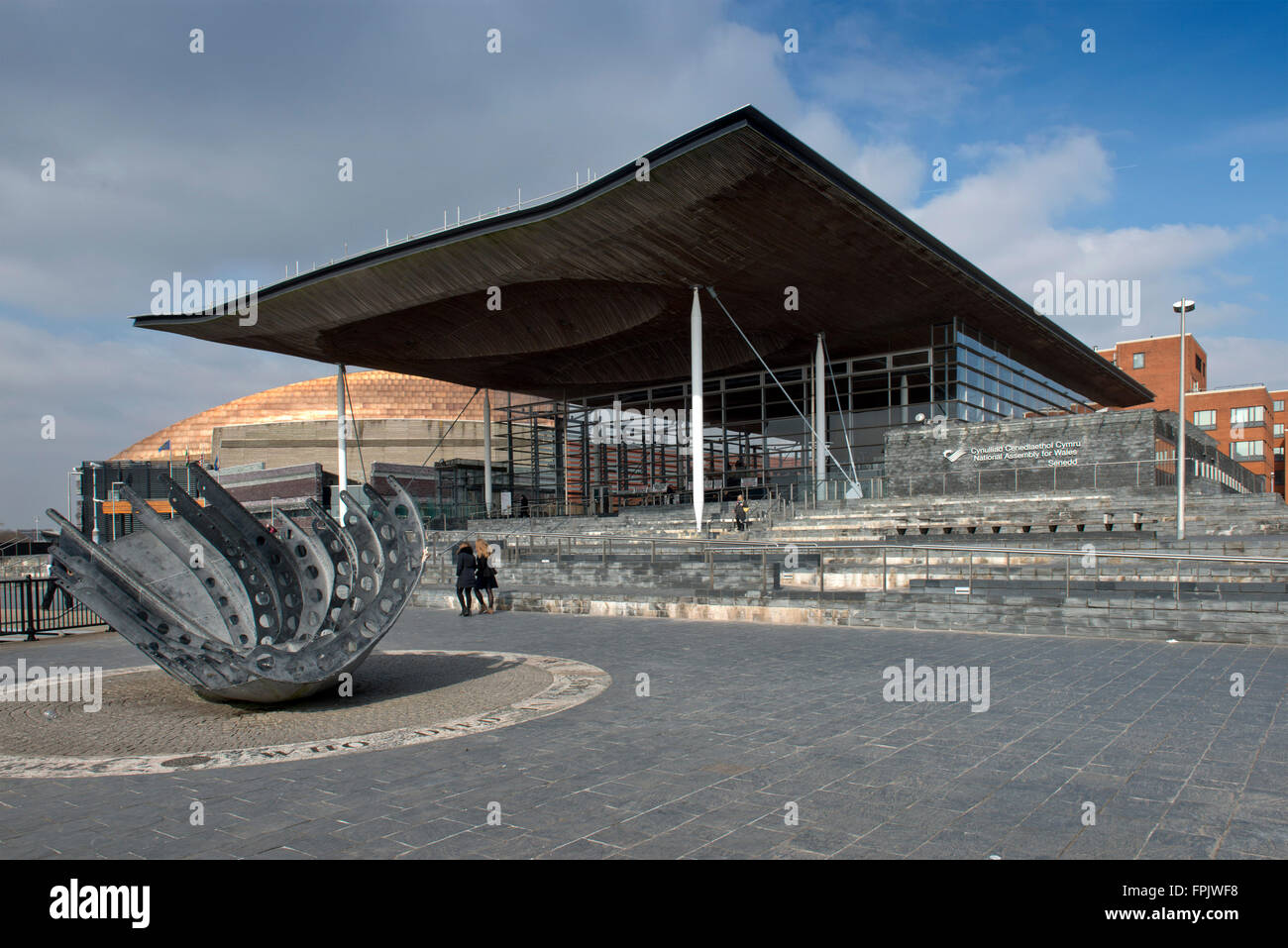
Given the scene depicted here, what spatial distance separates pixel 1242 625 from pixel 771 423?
110ft

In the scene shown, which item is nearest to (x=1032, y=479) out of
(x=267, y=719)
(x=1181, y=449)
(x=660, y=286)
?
(x=1181, y=449)

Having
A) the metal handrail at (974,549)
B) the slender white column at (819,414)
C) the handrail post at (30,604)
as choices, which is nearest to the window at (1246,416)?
the slender white column at (819,414)

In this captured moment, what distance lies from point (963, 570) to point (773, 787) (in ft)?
38.5

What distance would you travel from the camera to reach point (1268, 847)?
4.12m

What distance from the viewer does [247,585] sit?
853 cm

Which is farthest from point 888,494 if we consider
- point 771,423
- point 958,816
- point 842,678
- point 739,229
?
point 958,816

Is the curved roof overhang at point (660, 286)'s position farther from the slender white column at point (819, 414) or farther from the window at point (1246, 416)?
the window at point (1246, 416)

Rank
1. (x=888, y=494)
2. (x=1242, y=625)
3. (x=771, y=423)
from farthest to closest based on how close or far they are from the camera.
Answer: (x=771, y=423)
(x=888, y=494)
(x=1242, y=625)

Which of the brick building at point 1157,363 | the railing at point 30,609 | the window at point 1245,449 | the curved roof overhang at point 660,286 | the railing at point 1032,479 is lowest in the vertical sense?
the railing at point 30,609

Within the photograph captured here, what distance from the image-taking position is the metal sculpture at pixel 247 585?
7684 millimetres

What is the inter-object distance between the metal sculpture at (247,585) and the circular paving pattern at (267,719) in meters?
0.42

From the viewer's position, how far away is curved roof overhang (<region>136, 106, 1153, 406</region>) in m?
24.8

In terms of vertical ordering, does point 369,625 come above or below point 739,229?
below
